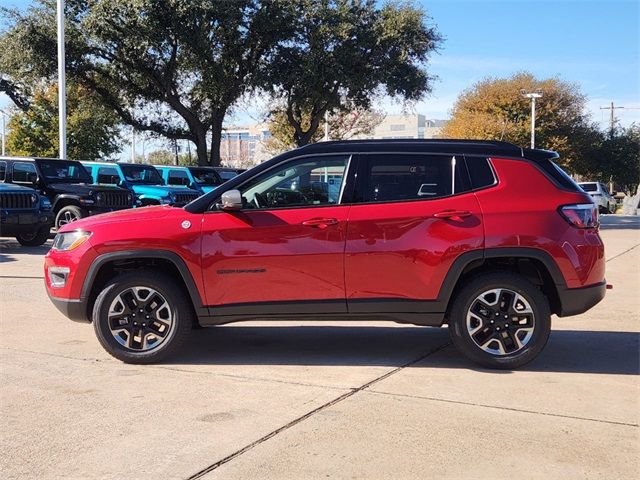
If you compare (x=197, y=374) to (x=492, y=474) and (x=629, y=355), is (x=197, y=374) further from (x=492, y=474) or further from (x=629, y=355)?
(x=629, y=355)

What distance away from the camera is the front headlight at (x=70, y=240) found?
5734mm

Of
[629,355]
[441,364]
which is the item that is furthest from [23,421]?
[629,355]

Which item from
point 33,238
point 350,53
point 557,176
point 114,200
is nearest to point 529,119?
point 350,53

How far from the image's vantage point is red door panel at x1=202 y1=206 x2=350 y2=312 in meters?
5.53

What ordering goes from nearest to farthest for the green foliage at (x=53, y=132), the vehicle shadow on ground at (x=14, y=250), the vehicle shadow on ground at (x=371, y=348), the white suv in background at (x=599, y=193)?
the vehicle shadow on ground at (x=371, y=348), the vehicle shadow on ground at (x=14, y=250), the white suv in background at (x=599, y=193), the green foliage at (x=53, y=132)

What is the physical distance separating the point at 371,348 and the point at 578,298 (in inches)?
76.7

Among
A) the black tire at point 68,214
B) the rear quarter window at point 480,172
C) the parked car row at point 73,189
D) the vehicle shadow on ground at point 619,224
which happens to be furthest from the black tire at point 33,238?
the vehicle shadow on ground at point 619,224

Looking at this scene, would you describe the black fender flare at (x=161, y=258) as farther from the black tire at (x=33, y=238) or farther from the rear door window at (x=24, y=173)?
the rear door window at (x=24, y=173)

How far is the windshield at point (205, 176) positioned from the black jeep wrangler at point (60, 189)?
5227 mm

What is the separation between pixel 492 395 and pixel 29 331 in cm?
478

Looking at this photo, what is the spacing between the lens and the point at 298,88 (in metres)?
25.5

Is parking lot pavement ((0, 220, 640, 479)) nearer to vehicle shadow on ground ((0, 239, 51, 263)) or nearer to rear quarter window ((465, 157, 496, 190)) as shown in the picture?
rear quarter window ((465, 157, 496, 190))

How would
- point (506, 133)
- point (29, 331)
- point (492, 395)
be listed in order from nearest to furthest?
1. point (492, 395)
2. point (29, 331)
3. point (506, 133)

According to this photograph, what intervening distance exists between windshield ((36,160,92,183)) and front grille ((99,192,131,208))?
1.07m
